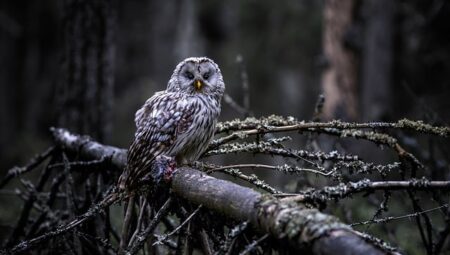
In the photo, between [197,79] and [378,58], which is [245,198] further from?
[378,58]

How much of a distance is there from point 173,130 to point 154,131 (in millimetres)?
119

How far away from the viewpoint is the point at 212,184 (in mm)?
2486

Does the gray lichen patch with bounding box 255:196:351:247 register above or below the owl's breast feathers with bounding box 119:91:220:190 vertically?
below

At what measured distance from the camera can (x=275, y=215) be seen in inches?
79.4

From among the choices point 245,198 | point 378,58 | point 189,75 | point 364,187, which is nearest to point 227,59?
point 378,58

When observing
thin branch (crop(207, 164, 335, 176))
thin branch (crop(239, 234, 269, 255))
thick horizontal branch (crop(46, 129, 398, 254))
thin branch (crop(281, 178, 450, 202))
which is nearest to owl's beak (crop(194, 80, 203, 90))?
thin branch (crop(207, 164, 335, 176))

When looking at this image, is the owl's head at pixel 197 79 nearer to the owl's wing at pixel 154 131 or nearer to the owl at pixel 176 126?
the owl at pixel 176 126

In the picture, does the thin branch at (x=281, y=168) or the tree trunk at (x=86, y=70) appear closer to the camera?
the thin branch at (x=281, y=168)

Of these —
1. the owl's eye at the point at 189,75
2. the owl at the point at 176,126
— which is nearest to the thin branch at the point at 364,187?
the owl at the point at 176,126

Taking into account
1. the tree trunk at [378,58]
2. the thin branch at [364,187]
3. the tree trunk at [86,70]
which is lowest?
the thin branch at [364,187]

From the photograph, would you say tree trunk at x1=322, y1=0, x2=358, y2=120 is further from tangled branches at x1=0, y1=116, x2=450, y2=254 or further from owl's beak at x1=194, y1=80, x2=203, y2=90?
owl's beak at x1=194, y1=80, x2=203, y2=90

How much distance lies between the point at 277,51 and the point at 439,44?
5923 mm

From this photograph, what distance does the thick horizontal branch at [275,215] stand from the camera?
1774 millimetres

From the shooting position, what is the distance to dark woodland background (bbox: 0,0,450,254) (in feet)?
17.3
